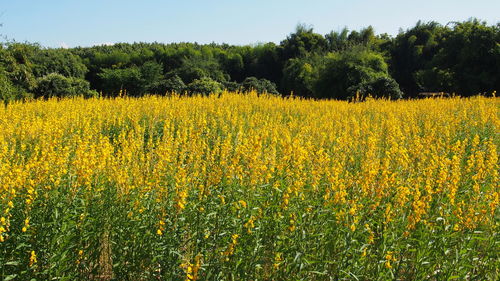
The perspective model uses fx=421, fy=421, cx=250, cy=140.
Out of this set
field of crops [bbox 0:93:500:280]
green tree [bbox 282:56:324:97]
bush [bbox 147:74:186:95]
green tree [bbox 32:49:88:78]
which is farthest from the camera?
green tree [bbox 32:49:88:78]

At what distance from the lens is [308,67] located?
99.2 ft

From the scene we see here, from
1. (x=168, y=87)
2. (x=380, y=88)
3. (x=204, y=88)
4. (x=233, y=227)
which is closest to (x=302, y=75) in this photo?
(x=168, y=87)

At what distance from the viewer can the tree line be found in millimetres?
20344

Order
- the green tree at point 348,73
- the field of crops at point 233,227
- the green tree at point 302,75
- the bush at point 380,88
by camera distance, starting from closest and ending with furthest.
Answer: the field of crops at point 233,227 < the bush at point 380,88 < the green tree at point 348,73 < the green tree at point 302,75

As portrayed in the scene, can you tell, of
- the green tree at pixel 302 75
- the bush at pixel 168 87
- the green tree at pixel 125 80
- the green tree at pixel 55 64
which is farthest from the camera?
the green tree at pixel 125 80

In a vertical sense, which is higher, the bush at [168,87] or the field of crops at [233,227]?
the bush at [168,87]

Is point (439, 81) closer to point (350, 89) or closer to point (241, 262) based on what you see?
point (350, 89)

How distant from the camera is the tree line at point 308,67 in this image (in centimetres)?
2034

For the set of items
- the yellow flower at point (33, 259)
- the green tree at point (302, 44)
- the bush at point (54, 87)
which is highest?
the green tree at point (302, 44)

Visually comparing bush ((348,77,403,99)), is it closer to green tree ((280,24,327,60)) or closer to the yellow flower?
the yellow flower

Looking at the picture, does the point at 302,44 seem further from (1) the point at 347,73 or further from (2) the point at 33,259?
(2) the point at 33,259

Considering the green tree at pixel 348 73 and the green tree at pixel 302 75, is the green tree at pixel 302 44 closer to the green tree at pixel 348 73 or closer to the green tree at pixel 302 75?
the green tree at pixel 302 75

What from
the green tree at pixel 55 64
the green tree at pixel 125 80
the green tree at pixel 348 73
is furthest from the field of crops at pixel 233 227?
the green tree at pixel 125 80

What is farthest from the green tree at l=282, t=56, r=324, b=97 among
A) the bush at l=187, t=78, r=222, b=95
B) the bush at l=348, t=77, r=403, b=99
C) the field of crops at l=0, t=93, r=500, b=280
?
the field of crops at l=0, t=93, r=500, b=280
